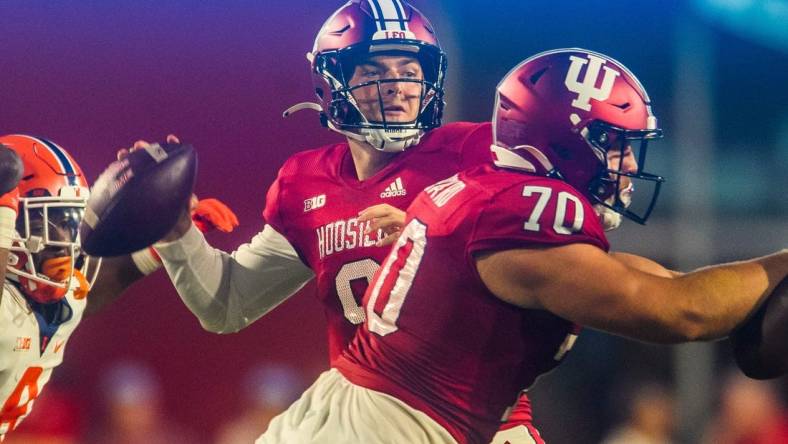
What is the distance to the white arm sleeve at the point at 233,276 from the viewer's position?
7.48 ft

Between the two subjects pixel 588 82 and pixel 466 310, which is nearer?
pixel 466 310

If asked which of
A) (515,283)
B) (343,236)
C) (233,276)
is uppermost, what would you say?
(515,283)

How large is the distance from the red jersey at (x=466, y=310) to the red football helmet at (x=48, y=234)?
1.38 metres

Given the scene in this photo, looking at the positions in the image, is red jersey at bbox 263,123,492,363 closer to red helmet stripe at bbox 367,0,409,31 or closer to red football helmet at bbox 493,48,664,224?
red helmet stripe at bbox 367,0,409,31

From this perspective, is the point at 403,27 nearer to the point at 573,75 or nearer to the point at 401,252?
the point at 573,75


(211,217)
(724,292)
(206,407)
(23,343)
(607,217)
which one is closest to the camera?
(724,292)

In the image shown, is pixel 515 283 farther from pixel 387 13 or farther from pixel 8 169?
pixel 8 169

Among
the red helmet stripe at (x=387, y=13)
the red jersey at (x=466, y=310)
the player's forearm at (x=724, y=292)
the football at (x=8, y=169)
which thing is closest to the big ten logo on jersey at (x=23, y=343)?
the football at (x=8, y=169)

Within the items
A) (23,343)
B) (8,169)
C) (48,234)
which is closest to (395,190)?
(8,169)

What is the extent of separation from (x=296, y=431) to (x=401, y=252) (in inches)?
12.9

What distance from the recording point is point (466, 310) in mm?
1521

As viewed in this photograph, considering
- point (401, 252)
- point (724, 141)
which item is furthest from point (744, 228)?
point (401, 252)

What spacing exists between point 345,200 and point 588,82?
27.7 inches

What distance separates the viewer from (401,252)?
1.61m
